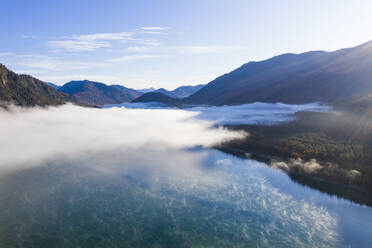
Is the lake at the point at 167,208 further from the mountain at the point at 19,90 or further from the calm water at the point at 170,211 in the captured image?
the mountain at the point at 19,90

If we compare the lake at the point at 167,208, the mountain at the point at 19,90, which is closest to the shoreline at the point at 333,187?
the lake at the point at 167,208

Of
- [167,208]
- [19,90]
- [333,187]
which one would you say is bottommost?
[333,187]

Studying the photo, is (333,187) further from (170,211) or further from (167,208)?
(167,208)

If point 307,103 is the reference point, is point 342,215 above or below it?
below

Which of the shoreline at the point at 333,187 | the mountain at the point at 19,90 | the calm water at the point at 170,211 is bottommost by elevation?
the shoreline at the point at 333,187

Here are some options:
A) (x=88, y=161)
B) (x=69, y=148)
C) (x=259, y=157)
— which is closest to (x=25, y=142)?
(x=69, y=148)

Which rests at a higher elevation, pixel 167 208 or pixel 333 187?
pixel 167 208

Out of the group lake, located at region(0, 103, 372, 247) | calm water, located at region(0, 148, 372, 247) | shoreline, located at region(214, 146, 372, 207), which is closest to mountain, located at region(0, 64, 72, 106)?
lake, located at region(0, 103, 372, 247)

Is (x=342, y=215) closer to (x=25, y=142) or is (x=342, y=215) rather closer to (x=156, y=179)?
(x=156, y=179)

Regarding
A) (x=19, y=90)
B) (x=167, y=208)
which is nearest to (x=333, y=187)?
(x=167, y=208)
